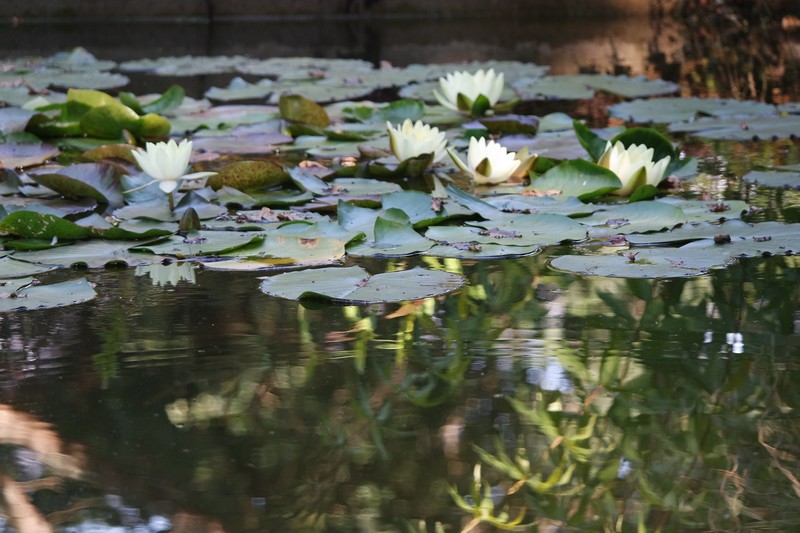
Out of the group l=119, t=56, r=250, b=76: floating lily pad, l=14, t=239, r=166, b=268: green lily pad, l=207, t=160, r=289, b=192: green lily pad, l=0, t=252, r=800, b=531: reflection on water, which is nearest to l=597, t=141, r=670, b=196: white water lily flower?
l=0, t=252, r=800, b=531: reflection on water

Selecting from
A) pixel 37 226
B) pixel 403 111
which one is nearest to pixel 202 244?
pixel 37 226

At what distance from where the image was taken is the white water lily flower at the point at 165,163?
6.20ft

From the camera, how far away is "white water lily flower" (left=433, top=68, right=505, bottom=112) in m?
3.08

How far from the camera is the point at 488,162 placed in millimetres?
2074

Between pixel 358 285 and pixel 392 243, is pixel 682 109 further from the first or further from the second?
pixel 358 285

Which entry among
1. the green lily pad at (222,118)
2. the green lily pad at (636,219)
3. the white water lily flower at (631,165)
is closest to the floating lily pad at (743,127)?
the white water lily flower at (631,165)

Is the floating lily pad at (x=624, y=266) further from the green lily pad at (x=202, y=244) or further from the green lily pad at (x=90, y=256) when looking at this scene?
the green lily pad at (x=90, y=256)

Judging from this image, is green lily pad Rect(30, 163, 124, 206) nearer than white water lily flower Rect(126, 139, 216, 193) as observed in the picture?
No

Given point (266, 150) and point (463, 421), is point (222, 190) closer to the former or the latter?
point (266, 150)

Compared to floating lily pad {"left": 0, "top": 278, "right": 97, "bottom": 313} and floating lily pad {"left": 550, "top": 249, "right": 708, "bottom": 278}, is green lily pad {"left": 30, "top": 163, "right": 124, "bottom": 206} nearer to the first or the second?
floating lily pad {"left": 0, "top": 278, "right": 97, "bottom": 313}

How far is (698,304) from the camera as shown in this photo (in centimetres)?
133

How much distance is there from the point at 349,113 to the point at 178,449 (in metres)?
2.40

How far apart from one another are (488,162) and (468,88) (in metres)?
1.08

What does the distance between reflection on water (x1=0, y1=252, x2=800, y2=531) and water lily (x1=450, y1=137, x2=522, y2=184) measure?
2.20 feet
